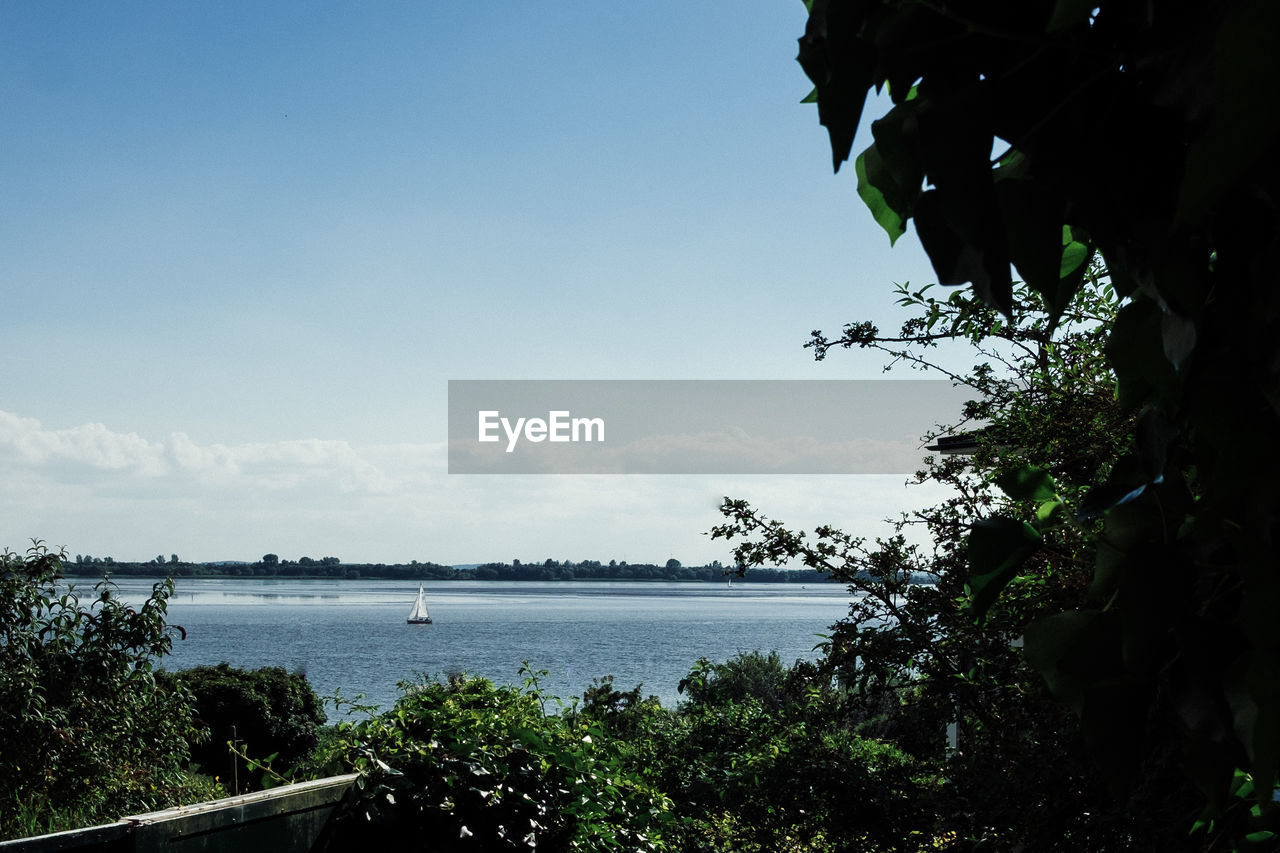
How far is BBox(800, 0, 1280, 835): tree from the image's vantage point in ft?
1.50

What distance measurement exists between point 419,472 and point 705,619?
168 ft

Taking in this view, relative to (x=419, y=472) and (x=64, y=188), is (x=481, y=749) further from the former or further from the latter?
(x=419, y=472)

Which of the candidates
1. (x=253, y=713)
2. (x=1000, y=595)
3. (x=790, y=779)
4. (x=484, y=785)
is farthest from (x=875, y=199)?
(x=253, y=713)

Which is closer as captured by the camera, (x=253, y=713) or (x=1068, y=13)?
(x=1068, y=13)

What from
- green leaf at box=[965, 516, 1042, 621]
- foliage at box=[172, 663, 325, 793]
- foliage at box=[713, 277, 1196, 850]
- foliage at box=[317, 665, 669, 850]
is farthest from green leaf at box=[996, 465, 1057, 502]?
foliage at box=[172, 663, 325, 793]

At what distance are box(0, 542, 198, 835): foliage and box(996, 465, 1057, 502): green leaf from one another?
26.6 ft

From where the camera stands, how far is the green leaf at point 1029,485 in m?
0.75

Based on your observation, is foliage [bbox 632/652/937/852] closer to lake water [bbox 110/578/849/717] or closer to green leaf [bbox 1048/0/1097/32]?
green leaf [bbox 1048/0/1097/32]

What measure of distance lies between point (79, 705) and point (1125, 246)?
8.61m

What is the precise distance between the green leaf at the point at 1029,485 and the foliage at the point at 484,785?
3.06 meters

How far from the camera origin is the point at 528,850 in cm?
339

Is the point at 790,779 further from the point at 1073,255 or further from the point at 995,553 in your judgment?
the point at 1073,255

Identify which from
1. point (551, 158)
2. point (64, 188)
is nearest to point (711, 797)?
point (551, 158)

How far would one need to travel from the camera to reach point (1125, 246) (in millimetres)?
522
